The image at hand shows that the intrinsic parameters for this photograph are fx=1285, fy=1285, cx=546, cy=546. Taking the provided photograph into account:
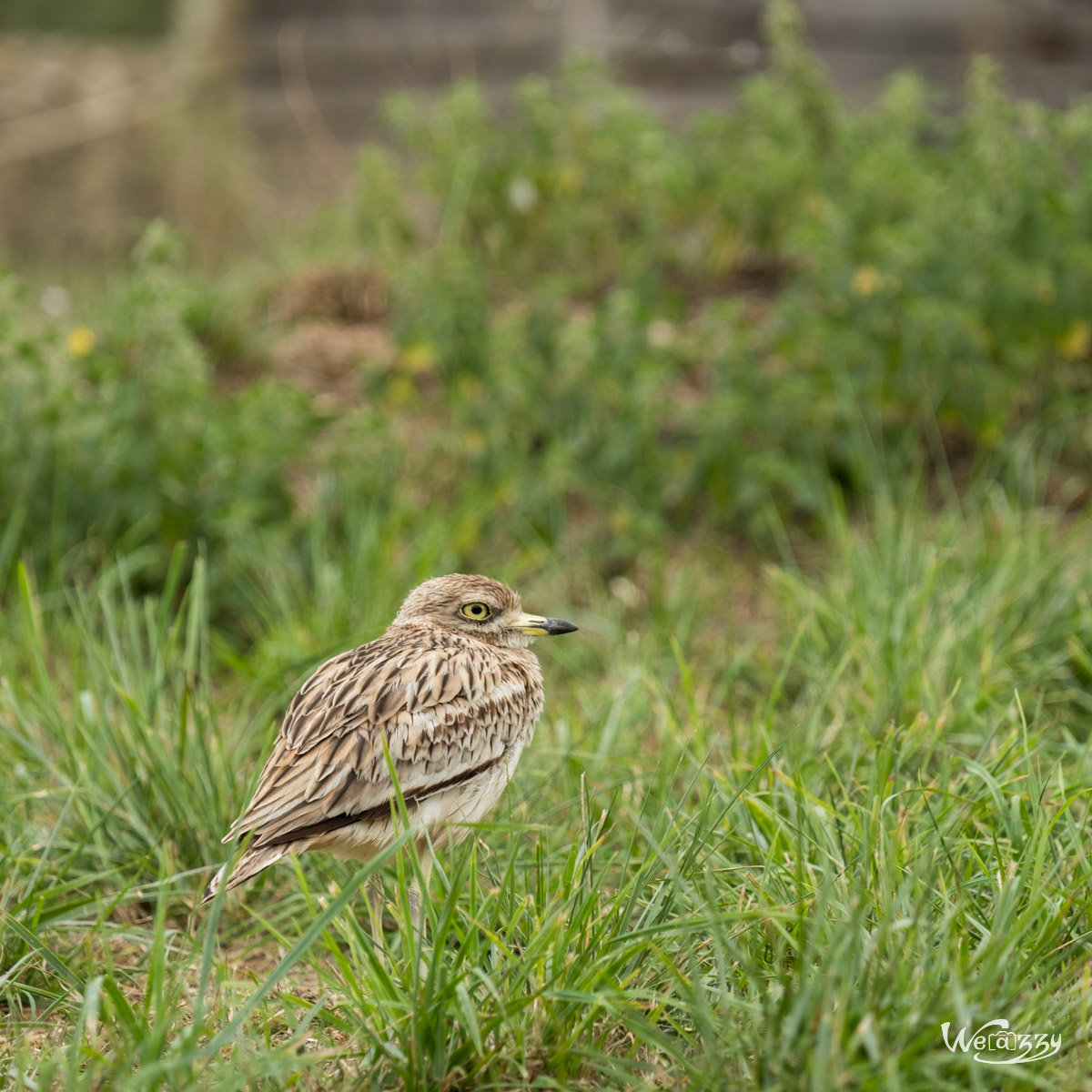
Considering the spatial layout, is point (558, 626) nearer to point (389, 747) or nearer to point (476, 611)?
point (476, 611)

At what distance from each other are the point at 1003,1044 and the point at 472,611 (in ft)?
5.82

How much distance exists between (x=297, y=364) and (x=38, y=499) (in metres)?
2.12

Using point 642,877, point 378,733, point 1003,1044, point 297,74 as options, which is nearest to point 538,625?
point 378,733

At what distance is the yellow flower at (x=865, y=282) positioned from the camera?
5980 millimetres

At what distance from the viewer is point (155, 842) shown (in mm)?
3557

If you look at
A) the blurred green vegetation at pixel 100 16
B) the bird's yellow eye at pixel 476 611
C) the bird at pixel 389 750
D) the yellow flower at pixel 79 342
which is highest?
the blurred green vegetation at pixel 100 16

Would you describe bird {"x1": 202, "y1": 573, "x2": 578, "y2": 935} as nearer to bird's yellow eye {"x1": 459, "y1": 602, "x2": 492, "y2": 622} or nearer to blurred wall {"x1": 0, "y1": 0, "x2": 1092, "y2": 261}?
bird's yellow eye {"x1": 459, "y1": 602, "x2": 492, "y2": 622}

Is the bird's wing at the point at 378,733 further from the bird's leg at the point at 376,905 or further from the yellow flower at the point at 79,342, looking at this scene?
the yellow flower at the point at 79,342

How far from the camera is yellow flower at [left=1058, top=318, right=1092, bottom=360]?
5961mm

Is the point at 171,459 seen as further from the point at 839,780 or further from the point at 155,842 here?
the point at 839,780

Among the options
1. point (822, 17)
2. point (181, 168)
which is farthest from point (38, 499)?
point (822, 17)

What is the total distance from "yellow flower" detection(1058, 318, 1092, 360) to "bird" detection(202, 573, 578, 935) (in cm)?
364

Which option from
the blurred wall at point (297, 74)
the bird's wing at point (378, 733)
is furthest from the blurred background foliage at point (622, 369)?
the blurred wall at point (297, 74)

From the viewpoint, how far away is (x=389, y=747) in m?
3.08
